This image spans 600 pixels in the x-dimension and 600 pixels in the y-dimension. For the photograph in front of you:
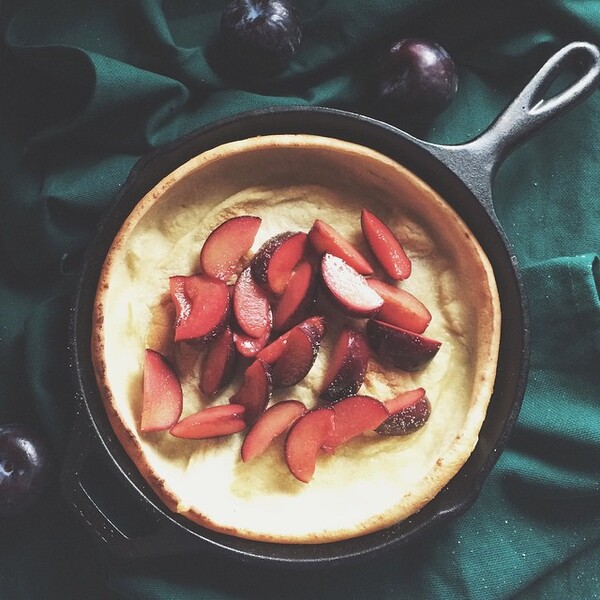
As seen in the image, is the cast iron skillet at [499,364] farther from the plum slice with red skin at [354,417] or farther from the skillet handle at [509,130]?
the plum slice with red skin at [354,417]

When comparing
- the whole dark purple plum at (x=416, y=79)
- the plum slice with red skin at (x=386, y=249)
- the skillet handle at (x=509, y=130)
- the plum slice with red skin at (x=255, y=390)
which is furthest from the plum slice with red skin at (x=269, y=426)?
the whole dark purple plum at (x=416, y=79)

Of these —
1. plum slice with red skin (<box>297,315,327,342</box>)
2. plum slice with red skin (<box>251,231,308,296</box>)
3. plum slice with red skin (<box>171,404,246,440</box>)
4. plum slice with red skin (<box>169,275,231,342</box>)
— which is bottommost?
plum slice with red skin (<box>171,404,246,440</box>)

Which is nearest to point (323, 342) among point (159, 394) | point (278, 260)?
point (278, 260)

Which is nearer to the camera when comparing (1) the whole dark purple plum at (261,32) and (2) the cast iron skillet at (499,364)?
(2) the cast iron skillet at (499,364)

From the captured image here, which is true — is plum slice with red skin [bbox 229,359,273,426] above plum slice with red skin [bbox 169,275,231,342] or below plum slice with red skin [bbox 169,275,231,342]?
below

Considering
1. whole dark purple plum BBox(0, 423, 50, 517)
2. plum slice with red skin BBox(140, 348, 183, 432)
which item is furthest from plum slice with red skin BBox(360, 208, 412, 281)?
whole dark purple plum BBox(0, 423, 50, 517)

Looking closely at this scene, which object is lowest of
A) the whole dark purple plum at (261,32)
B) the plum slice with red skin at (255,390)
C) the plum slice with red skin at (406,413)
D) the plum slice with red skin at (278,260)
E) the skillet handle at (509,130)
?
the plum slice with red skin at (406,413)

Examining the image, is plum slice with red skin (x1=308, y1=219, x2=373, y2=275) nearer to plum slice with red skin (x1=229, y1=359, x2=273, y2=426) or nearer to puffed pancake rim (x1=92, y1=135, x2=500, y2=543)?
puffed pancake rim (x1=92, y1=135, x2=500, y2=543)

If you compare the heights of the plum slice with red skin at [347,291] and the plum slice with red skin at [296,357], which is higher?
the plum slice with red skin at [347,291]
